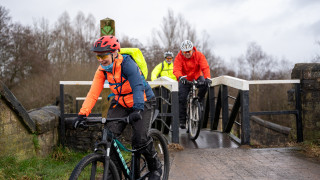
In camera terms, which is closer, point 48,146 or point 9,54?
point 48,146

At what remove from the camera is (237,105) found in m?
7.07

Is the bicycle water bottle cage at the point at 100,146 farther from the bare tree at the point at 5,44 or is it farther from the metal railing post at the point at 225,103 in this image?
the bare tree at the point at 5,44

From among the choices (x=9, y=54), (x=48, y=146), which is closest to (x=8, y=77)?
(x=9, y=54)

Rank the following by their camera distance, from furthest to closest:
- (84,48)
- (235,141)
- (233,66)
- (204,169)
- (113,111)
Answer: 1. (233,66)
2. (84,48)
3. (235,141)
4. (204,169)
5. (113,111)

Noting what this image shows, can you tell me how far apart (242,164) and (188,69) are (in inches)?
115

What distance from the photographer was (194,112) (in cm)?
702

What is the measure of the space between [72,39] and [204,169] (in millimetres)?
38184

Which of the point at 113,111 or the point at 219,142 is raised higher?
the point at 113,111

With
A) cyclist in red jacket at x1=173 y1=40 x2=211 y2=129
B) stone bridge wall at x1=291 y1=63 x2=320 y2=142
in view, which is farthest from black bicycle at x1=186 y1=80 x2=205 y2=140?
stone bridge wall at x1=291 y1=63 x2=320 y2=142

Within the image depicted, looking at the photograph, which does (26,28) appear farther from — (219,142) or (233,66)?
(219,142)

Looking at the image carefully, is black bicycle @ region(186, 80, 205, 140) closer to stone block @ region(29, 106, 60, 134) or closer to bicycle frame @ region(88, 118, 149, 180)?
stone block @ region(29, 106, 60, 134)

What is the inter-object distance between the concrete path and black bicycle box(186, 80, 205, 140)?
947mm

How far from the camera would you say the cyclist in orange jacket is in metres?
3.28

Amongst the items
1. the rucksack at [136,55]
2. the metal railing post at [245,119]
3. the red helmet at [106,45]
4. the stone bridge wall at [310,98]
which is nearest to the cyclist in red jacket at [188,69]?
the metal railing post at [245,119]
